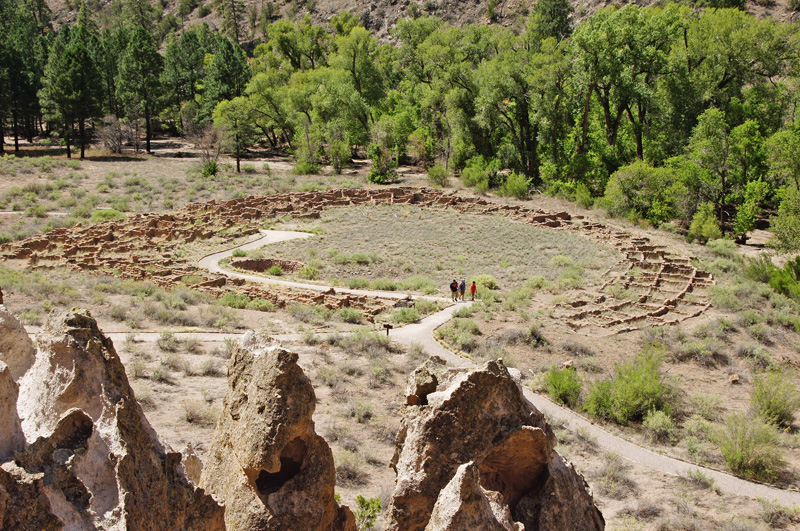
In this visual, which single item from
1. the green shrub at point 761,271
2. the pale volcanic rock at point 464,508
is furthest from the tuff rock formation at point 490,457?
the green shrub at point 761,271

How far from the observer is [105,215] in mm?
38375

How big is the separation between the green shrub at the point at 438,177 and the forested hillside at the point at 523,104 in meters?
0.46

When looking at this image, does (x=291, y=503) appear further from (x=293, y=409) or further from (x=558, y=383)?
(x=558, y=383)

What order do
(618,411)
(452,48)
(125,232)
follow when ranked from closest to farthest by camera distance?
(618,411) → (125,232) → (452,48)

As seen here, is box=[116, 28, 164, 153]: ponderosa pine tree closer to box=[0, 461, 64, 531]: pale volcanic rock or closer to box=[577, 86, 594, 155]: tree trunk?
box=[577, 86, 594, 155]: tree trunk

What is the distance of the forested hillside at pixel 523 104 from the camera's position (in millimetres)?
38562

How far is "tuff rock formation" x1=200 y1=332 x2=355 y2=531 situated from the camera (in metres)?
5.63

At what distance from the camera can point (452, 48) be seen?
60281 mm

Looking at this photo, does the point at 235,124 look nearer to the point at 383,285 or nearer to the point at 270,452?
the point at 383,285

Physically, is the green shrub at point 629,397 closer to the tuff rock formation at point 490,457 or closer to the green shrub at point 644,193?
the tuff rock formation at point 490,457

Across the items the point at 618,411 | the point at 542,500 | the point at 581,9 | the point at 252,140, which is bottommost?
the point at 618,411

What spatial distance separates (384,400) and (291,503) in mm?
9051

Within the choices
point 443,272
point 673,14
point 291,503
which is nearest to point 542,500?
point 291,503

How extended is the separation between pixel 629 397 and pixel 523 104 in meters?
41.1
